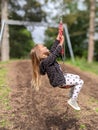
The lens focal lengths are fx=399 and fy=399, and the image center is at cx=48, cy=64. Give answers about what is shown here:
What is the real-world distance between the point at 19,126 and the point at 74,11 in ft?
83.5

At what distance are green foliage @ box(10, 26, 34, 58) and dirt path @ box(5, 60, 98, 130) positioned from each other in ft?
60.2

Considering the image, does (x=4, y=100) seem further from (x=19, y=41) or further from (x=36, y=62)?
(x=19, y=41)

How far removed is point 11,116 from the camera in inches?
324

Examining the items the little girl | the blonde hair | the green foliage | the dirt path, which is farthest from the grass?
the green foliage

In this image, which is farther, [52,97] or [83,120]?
[52,97]

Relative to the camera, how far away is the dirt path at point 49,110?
7.82m

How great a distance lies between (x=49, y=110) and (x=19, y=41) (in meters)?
22.3

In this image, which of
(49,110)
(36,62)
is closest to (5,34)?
(49,110)

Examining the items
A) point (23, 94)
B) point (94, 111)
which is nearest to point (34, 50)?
point (94, 111)

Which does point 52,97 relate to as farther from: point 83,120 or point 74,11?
point 74,11

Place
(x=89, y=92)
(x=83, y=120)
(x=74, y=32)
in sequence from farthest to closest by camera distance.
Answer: (x=74, y=32) < (x=89, y=92) < (x=83, y=120)

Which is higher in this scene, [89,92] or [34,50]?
[34,50]

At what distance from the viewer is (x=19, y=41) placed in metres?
30.7

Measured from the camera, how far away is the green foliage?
97.7ft
